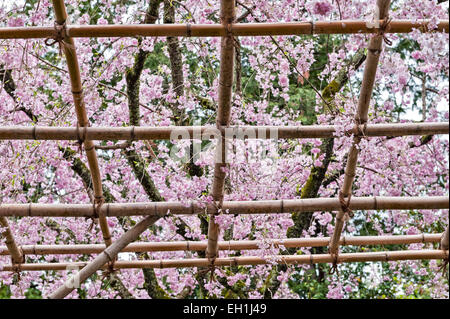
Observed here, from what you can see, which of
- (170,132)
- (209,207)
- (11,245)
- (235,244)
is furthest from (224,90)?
(11,245)

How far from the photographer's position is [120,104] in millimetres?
4469

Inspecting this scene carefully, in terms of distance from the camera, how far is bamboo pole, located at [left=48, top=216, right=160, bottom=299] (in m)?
3.39

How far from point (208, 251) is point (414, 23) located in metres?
1.90

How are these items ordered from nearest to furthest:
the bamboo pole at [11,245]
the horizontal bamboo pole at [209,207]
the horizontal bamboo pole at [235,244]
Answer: the horizontal bamboo pole at [209,207] → the bamboo pole at [11,245] → the horizontal bamboo pole at [235,244]

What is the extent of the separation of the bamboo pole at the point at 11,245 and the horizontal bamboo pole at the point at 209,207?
9.7 inches

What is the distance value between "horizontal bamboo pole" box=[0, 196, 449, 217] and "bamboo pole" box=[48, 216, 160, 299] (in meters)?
0.09

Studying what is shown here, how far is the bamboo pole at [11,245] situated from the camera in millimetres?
3556

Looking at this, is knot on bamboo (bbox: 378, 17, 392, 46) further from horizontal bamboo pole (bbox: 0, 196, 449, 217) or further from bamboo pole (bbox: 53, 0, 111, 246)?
bamboo pole (bbox: 53, 0, 111, 246)

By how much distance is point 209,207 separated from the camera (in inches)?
131

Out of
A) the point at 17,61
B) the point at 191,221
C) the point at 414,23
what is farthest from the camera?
the point at 191,221

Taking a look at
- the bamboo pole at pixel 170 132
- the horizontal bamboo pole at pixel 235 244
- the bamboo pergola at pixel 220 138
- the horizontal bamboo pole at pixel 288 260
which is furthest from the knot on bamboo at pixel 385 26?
the horizontal bamboo pole at pixel 288 260

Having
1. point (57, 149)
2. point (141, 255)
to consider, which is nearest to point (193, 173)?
point (141, 255)

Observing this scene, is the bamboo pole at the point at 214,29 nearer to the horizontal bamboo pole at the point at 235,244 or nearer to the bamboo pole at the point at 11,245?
the bamboo pole at the point at 11,245
